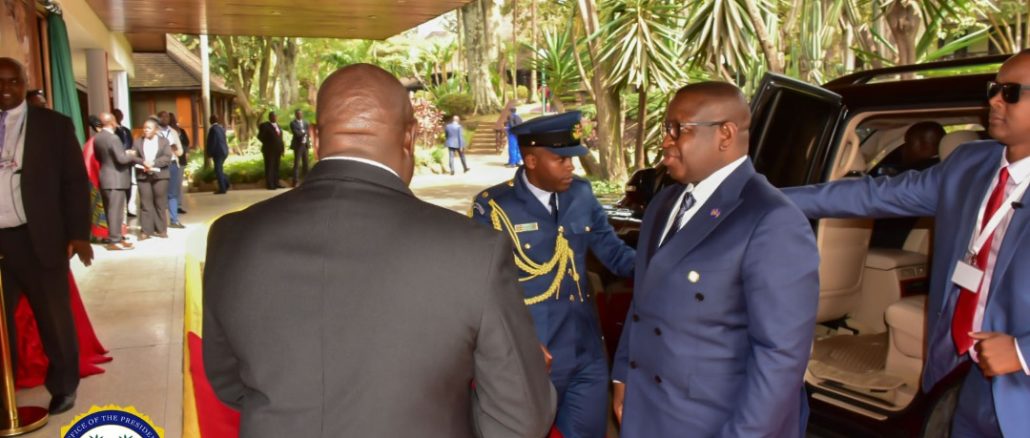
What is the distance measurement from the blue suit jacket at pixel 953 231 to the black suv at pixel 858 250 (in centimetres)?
21

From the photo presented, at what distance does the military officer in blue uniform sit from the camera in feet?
9.82

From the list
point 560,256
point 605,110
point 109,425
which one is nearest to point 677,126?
point 560,256

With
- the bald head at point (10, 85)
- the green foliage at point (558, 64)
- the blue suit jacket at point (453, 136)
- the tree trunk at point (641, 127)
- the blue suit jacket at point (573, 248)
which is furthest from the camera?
the green foliage at point (558, 64)

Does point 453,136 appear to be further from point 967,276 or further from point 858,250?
point 967,276

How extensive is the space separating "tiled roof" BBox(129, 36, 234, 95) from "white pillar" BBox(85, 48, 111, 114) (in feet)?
49.0

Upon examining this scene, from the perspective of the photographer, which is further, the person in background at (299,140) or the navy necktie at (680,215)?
the person in background at (299,140)

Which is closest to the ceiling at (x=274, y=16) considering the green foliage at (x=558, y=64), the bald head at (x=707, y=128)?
the green foliage at (x=558, y=64)

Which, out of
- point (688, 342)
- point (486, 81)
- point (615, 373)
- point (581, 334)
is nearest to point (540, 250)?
point (581, 334)

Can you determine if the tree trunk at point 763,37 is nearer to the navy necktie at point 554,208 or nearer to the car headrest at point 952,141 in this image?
the car headrest at point 952,141

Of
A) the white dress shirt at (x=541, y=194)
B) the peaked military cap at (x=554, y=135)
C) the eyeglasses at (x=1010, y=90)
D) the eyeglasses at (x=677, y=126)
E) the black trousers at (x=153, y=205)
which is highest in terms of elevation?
the eyeglasses at (x=1010, y=90)

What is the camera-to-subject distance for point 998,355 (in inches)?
77.1

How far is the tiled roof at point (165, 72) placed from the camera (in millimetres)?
29188

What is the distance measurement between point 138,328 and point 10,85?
2.81m

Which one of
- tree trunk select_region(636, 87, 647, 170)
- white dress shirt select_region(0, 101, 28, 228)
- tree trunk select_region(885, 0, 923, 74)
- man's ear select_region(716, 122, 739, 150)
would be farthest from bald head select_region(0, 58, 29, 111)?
tree trunk select_region(636, 87, 647, 170)
